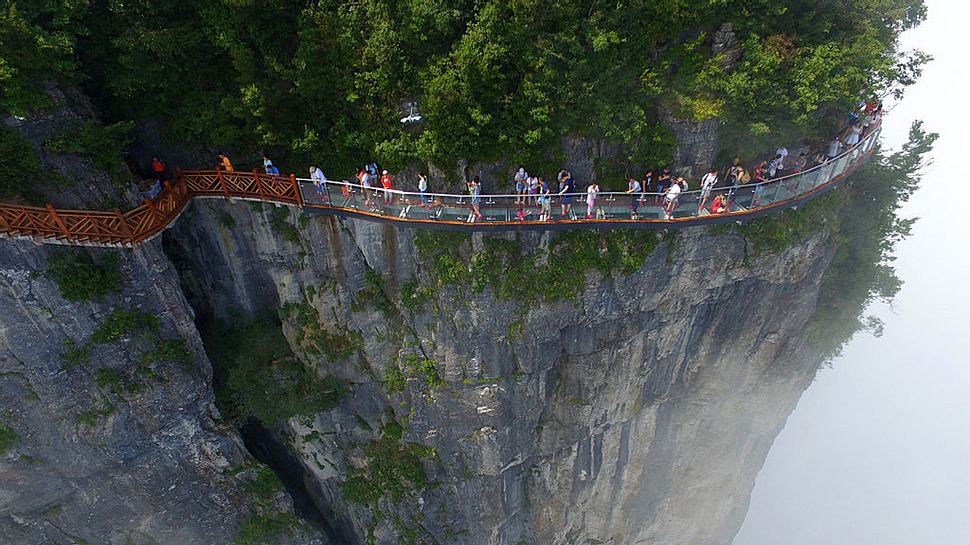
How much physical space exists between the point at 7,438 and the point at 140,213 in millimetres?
9080

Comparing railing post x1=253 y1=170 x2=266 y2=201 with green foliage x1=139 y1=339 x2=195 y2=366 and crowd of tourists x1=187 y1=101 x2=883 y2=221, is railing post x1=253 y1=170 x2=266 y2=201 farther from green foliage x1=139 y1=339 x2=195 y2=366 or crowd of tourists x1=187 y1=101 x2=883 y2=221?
green foliage x1=139 y1=339 x2=195 y2=366

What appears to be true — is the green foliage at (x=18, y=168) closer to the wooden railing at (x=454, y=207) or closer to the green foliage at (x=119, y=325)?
the wooden railing at (x=454, y=207)

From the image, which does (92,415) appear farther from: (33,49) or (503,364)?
(503,364)

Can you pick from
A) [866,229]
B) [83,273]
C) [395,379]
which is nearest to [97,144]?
[83,273]

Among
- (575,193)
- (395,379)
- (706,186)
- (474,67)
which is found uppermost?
(474,67)

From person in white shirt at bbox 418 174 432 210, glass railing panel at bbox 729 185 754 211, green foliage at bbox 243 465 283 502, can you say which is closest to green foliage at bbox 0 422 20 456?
green foliage at bbox 243 465 283 502

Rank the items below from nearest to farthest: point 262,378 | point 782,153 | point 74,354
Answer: point 782,153
point 74,354
point 262,378

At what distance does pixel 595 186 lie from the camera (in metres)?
14.6

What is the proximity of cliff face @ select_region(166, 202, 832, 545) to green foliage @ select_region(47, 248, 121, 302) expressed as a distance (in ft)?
10.8

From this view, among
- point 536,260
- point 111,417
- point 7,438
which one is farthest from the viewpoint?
point 111,417

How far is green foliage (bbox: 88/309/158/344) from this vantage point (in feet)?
51.5

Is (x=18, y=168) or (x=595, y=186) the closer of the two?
(x=18, y=168)

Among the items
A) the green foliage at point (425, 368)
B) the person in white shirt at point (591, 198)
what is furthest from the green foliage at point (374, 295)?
the person in white shirt at point (591, 198)

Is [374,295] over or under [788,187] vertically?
under
